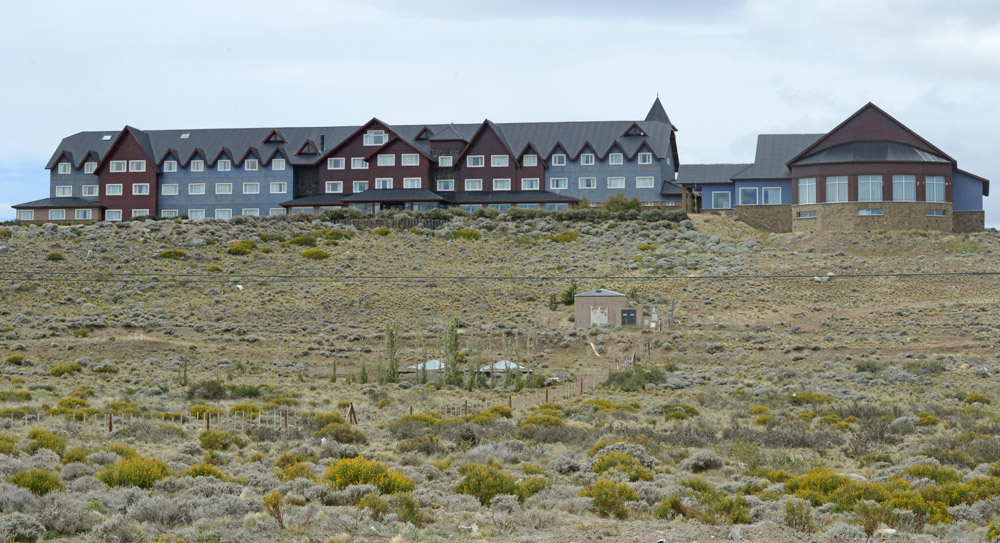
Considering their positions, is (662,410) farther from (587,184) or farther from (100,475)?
(587,184)

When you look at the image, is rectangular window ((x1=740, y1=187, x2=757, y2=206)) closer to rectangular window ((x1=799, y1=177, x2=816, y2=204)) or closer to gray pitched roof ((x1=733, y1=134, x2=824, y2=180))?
gray pitched roof ((x1=733, y1=134, x2=824, y2=180))

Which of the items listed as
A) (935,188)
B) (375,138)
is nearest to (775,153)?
(935,188)

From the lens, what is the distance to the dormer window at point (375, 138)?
300 ft

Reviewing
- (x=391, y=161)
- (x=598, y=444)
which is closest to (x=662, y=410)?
(x=598, y=444)

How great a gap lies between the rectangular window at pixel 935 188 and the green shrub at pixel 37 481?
223 ft

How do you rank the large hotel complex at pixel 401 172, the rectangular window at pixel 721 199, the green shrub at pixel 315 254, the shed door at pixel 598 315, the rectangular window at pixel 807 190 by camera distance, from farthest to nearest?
1. the large hotel complex at pixel 401 172
2. the rectangular window at pixel 721 199
3. the rectangular window at pixel 807 190
4. the green shrub at pixel 315 254
5. the shed door at pixel 598 315

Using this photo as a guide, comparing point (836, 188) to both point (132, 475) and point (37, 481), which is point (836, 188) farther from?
point (37, 481)

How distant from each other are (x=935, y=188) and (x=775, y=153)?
42.3 ft

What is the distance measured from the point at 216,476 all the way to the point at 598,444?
9.53m

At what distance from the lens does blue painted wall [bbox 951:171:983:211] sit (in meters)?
78.7

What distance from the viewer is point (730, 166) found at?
284 ft

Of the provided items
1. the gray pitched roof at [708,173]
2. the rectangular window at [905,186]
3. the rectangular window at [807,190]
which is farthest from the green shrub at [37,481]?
the gray pitched roof at [708,173]

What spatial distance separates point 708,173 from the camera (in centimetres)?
8638

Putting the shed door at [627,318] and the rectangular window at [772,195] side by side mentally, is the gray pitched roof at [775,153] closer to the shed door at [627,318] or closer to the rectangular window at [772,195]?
the rectangular window at [772,195]
